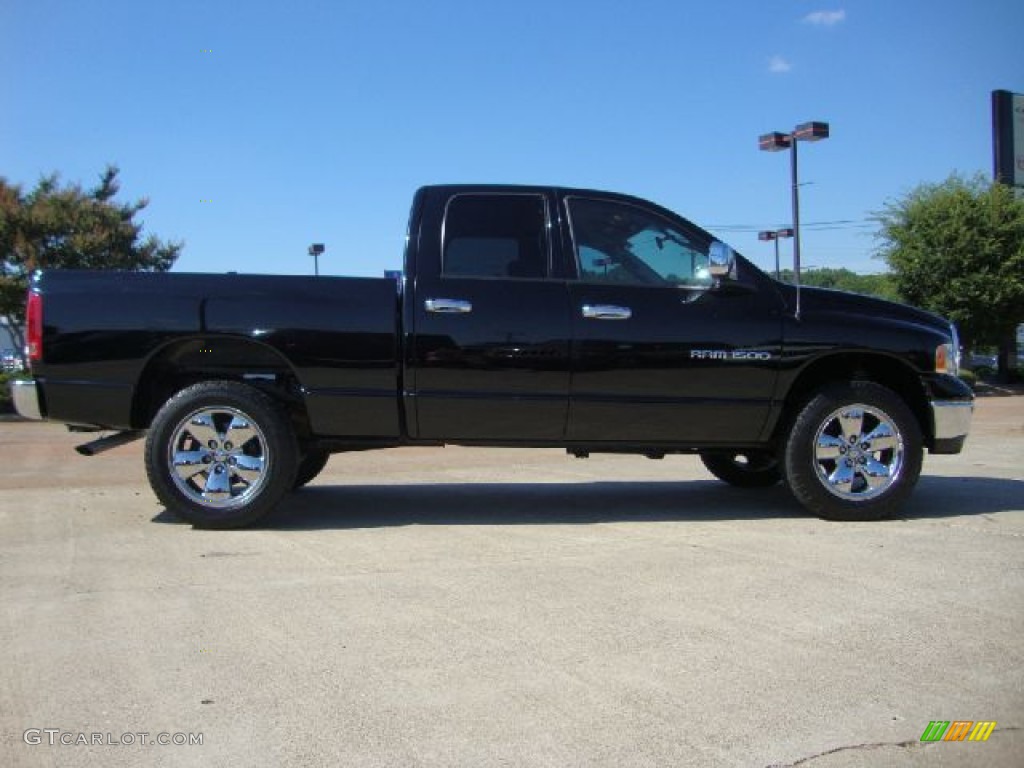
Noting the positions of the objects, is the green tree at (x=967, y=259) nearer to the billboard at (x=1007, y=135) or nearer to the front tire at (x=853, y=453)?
the billboard at (x=1007, y=135)

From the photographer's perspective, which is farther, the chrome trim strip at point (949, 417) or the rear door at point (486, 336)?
the chrome trim strip at point (949, 417)

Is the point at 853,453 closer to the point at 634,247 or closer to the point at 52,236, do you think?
the point at 634,247

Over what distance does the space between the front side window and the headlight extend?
1582mm

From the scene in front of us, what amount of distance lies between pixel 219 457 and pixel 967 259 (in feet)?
85.2

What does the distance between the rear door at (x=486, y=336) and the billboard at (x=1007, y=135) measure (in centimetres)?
3154

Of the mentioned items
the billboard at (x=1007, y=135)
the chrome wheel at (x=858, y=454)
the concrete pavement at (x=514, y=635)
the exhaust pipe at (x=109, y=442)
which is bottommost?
the concrete pavement at (x=514, y=635)

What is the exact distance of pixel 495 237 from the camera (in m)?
5.87

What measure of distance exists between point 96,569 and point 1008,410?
60.6ft

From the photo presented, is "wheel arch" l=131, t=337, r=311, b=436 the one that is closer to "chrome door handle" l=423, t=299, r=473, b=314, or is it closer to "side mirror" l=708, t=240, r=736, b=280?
"chrome door handle" l=423, t=299, r=473, b=314

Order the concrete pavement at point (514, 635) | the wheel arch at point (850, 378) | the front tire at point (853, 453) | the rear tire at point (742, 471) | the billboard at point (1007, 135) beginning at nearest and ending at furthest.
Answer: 1. the concrete pavement at point (514, 635)
2. the front tire at point (853, 453)
3. the wheel arch at point (850, 378)
4. the rear tire at point (742, 471)
5. the billboard at point (1007, 135)

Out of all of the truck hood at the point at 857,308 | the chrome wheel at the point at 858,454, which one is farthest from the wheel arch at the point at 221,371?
the chrome wheel at the point at 858,454

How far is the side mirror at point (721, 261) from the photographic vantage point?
18.4 ft

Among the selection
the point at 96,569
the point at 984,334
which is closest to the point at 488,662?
the point at 96,569

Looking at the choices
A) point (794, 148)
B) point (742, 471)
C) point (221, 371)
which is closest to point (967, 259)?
point (794, 148)
